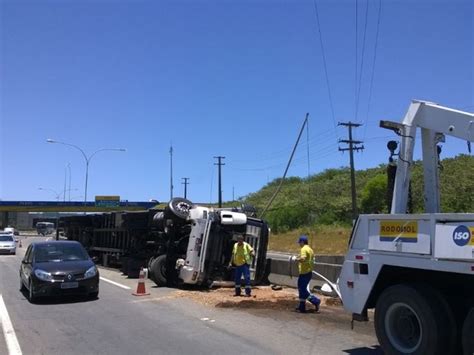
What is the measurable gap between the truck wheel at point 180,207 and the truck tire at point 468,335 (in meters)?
12.1

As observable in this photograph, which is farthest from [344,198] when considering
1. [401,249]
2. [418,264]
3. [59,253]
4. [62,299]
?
[418,264]

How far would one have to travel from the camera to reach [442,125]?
7.89 meters

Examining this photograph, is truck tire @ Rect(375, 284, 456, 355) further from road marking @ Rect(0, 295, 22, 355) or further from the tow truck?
road marking @ Rect(0, 295, 22, 355)

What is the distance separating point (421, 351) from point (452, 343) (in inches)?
15.5

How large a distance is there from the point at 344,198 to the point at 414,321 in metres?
74.3

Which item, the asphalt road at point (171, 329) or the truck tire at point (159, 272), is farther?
the truck tire at point (159, 272)

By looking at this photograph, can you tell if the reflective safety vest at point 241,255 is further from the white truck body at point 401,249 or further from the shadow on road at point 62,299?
the white truck body at point 401,249

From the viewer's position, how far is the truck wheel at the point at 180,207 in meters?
17.5

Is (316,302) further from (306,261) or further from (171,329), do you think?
(171,329)

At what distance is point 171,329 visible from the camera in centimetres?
993

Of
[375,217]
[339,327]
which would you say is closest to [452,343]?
[375,217]

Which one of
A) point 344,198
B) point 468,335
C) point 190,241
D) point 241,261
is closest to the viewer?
point 468,335

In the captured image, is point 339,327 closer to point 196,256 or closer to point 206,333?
point 206,333

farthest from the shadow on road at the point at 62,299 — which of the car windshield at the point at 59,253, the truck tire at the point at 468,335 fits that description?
the truck tire at the point at 468,335
